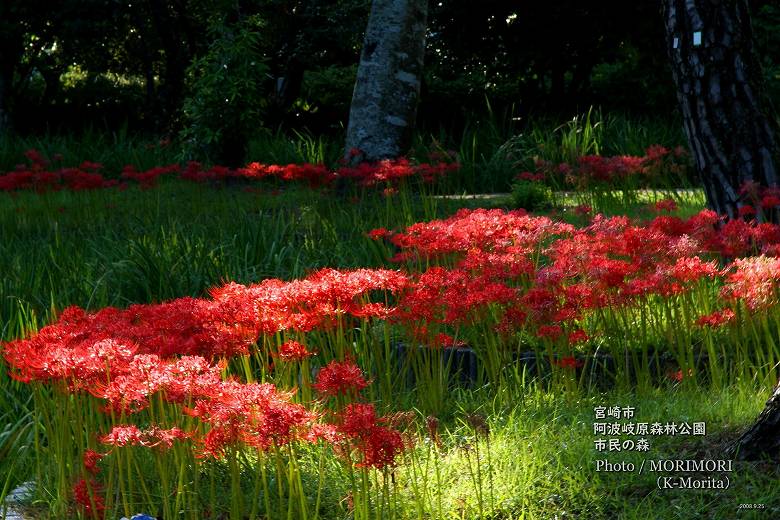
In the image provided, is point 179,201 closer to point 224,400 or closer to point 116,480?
point 116,480

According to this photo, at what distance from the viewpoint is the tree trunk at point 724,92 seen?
5336mm

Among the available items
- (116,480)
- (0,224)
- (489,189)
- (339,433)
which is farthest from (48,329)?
(489,189)

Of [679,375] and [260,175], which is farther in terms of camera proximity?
[260,175]

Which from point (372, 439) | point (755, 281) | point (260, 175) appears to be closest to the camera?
point (372, 439)

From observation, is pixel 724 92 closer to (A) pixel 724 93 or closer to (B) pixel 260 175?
(A) pixel 724 93

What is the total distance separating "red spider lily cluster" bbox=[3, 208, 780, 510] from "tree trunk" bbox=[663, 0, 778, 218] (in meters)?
0.82

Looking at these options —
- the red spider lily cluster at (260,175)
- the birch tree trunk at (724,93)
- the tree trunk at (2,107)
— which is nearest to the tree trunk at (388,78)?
the red spider lily cluster at (260,175)

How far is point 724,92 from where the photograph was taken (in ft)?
17.6

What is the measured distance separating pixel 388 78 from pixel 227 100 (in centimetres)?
286

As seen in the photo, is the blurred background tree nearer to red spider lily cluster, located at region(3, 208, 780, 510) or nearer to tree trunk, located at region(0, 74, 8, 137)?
tree trunk, located at region(0, 74, 8, 137)

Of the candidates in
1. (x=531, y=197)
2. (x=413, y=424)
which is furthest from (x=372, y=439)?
(x=531, y=197)

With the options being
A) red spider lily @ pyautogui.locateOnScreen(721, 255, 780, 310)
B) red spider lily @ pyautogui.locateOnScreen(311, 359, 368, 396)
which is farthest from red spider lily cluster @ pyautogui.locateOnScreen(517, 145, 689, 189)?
red spider lily @ pyautogui.locateOnScreen(311, 359, 368, 396)

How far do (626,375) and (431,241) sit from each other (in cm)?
106

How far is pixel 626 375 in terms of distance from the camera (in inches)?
163
